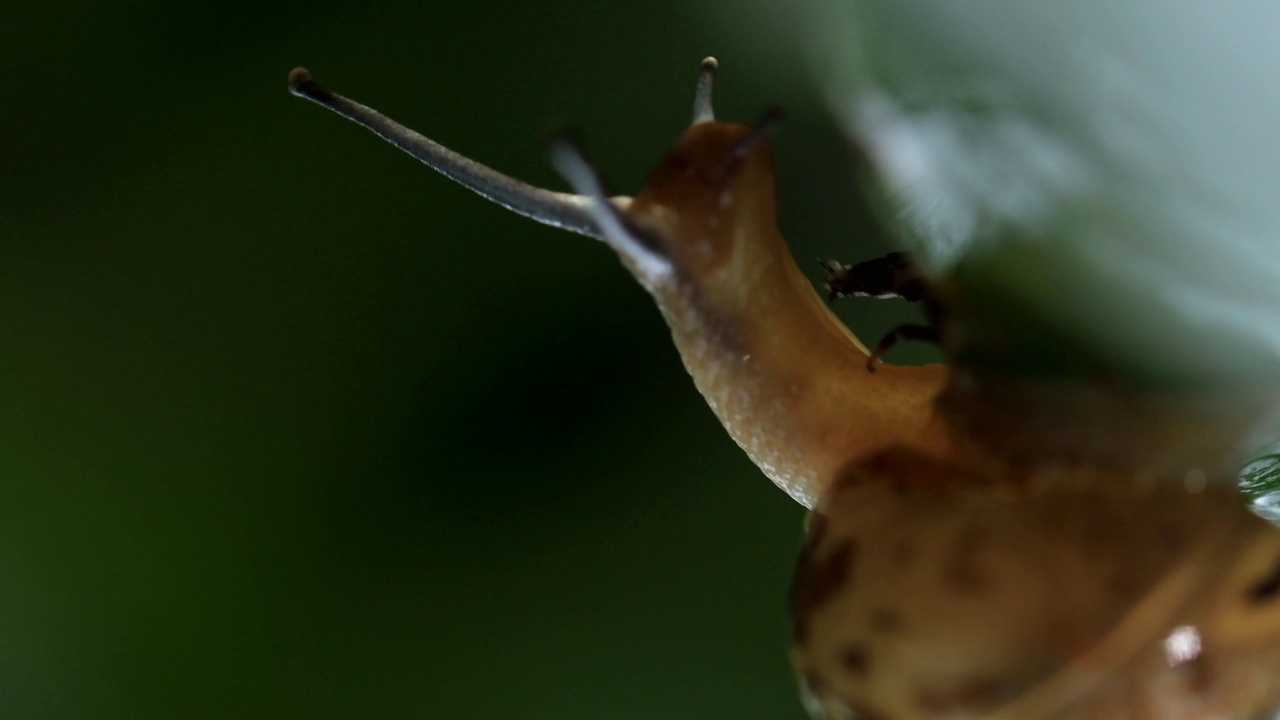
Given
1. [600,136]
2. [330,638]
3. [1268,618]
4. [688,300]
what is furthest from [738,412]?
[330,638]

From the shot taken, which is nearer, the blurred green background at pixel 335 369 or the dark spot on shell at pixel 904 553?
the dark spot on shell at pixel 904 553

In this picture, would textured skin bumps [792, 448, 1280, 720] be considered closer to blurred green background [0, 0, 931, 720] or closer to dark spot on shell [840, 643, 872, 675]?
dark spot on shell [840, 643, 872, 675]

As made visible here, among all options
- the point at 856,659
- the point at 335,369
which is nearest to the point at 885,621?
the point at 856,659

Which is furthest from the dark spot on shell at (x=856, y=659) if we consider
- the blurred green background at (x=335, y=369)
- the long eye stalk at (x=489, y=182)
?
the blurred green background at (x=335, y=369)

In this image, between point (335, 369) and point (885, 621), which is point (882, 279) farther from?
point (335, 369)

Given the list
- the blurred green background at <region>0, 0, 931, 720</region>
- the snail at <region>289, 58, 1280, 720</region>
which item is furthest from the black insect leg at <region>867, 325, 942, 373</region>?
the blurred green background at <region>0, 0, 931, 720</region>

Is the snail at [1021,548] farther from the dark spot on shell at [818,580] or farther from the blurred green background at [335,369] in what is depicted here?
the blurred green background at [335,369]
